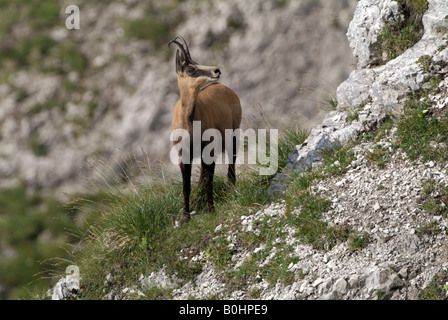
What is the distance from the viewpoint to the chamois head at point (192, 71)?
21.8ft

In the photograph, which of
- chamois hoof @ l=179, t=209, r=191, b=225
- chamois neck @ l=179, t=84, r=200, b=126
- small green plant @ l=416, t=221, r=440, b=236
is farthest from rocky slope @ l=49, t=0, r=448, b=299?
chamois neck @ l=179, t=84, r=200, b=126


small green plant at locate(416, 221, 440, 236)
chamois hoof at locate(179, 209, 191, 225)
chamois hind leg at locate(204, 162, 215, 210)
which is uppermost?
chamois hind leg at locate(204, 162, 215, 210)

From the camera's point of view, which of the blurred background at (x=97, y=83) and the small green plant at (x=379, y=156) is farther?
the blurred background at (x=97, y=83)

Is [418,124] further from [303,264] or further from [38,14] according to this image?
[38,14]

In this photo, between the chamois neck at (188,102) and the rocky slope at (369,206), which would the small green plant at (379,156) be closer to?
the rocky slope at (369,206)

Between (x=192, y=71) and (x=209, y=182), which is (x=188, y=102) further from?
(x=209, y=182)

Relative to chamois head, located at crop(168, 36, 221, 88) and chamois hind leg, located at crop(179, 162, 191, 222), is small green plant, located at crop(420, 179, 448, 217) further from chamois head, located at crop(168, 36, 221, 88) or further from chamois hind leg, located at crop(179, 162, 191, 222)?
chamois hind leg, located at crop(179, 162, 191, 222)

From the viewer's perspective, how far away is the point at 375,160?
693 cm

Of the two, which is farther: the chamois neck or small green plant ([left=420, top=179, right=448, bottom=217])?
the chamois neck

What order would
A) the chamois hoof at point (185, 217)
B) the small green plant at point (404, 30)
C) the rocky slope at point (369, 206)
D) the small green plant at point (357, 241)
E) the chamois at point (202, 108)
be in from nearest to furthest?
the rocky slope at point (369, 206), the small green plant at point (357, 241), the chamois at point (202, 108), the chamois hoof at point (185, 217), the small green plant at point (404, 30)

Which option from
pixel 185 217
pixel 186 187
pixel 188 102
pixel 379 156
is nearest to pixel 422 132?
pixel 379 156

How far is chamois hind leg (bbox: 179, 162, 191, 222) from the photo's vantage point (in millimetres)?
7168

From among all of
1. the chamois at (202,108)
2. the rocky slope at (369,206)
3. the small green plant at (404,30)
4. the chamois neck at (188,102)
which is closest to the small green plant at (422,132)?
the rocky slope at (369,206)
